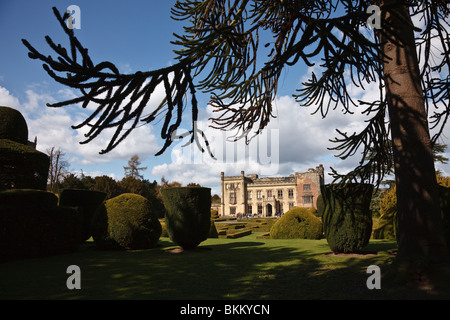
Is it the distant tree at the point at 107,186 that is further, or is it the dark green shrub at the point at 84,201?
the distant tree at the point at 107,186

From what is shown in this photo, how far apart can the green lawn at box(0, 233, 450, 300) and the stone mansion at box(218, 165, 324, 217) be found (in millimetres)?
49047

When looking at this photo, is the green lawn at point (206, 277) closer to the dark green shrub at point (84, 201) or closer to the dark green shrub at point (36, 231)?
the dark green shrub at point (36, 231)

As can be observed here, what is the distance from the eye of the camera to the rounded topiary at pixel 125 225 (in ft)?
33.3

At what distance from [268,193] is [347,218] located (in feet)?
172

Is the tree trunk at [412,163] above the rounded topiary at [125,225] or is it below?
above

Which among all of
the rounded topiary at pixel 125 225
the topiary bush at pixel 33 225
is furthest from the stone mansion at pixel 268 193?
the topiary bush at pixel 33 225

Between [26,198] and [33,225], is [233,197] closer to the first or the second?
[33,225]

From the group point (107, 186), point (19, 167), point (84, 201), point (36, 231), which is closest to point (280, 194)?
point (107, 186)

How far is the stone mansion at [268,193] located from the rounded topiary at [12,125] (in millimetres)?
50753

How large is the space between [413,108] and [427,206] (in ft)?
5.54

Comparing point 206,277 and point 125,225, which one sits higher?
point 125,225

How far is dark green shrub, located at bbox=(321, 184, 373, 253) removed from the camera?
762cm

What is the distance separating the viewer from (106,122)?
313cm

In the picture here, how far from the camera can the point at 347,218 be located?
7.81 metres
